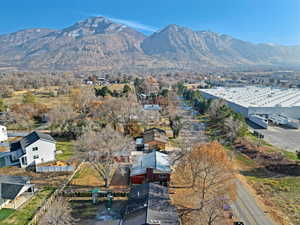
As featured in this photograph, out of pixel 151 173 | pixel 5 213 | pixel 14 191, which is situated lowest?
pixel 5 213

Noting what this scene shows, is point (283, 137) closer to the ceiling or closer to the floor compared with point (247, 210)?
closer to the ceiling

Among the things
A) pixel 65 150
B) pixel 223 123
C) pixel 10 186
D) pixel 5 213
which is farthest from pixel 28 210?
pixel 223 123

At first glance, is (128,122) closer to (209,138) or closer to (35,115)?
(209,138)

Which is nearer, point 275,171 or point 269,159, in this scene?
point 275,171

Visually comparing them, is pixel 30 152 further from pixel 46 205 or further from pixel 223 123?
pixel 223 123

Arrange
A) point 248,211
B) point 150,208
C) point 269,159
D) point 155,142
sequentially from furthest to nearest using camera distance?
1. point 155,142
2. point 269,159
3. point 248,211
4. point 150,208

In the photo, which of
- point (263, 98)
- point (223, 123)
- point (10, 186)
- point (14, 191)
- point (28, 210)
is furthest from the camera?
point (263, 98)

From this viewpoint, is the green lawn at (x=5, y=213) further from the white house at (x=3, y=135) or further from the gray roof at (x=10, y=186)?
the white house at (x=3, y=135)
